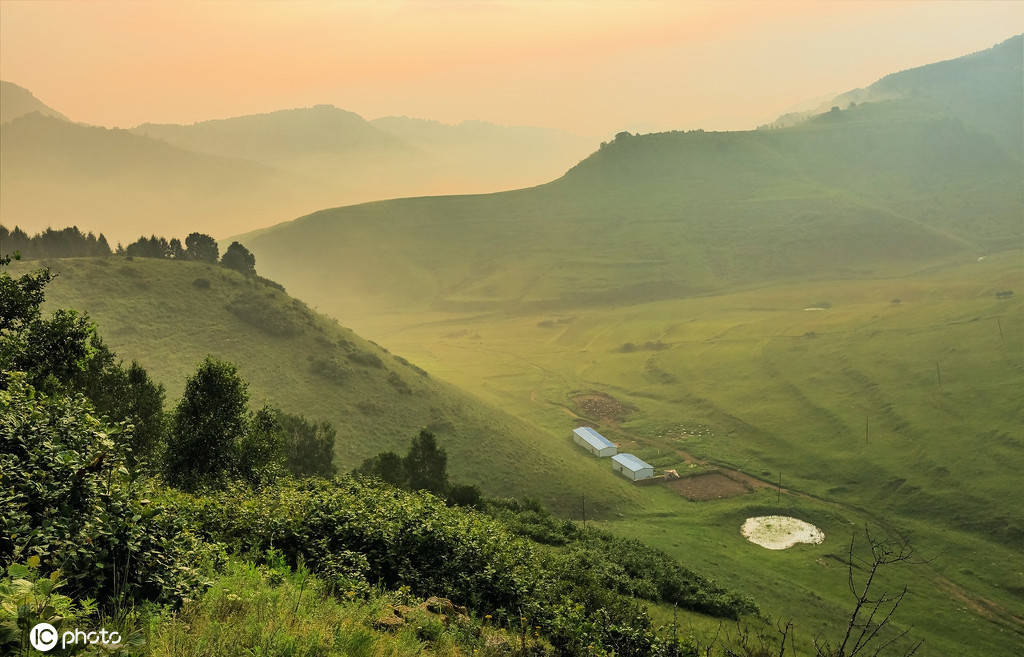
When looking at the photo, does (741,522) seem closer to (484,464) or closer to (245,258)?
(484,464)

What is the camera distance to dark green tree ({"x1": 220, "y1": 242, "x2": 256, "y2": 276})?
109 meters

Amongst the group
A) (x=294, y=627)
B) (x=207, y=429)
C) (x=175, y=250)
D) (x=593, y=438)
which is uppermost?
(x=175, y=250)

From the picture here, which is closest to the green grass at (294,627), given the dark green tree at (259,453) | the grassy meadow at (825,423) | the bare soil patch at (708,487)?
the dark green tree at (259,453)

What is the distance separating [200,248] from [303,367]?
52.3 meters

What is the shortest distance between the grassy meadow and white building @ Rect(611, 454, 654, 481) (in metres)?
3.57

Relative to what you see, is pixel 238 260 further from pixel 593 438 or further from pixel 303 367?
pixel 593 438

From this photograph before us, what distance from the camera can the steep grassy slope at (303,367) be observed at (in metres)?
70.0

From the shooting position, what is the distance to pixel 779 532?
6359 centimetres

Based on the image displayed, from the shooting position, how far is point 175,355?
72.2 meters

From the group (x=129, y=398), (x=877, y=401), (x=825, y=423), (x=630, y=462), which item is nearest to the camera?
(x=129, y=398)

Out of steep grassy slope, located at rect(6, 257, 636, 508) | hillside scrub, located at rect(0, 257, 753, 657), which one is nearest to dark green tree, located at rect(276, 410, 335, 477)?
steep grassy slope, located at rect(6, 257, 636, 508)

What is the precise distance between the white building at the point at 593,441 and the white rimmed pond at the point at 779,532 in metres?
25.2

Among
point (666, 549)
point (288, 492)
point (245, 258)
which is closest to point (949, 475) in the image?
point (666, 549)

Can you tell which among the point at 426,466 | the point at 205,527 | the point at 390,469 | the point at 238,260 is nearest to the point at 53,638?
the point at 205,527
